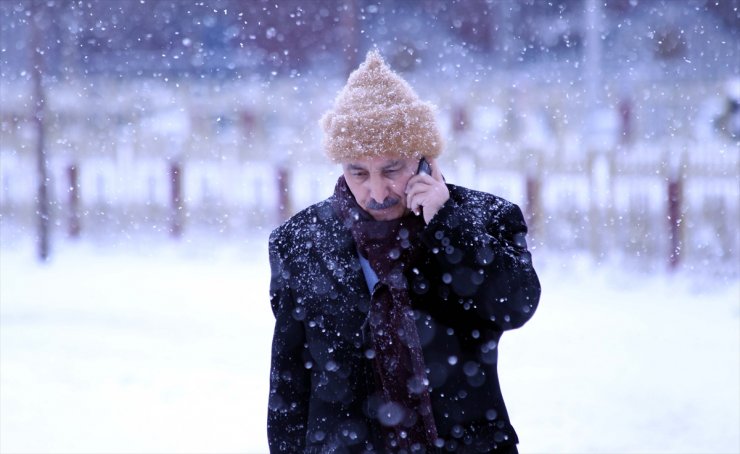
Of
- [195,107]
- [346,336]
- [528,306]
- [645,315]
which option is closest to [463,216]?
[528,306]

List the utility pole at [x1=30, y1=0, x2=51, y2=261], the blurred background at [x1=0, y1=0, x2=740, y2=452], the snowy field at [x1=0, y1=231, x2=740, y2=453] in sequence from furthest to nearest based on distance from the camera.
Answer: the utility pole at [x1=30, y1=0, x2=51, y2=261]
the blurred background at [x1=0, y1=0, x2=740, y2=452]
the snowy field at [x1=0, y1=231, x2=740, y2=453]

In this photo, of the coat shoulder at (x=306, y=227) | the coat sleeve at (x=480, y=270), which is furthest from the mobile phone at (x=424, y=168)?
the coat shoulder at (x=306, y=227)

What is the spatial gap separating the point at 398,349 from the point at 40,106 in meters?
7.67

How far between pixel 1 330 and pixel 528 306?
18.9 feet

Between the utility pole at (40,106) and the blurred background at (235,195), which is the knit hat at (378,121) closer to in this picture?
the blurred background at (235,195)

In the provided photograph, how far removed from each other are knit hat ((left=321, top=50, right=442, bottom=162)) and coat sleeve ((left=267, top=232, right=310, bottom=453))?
36cm

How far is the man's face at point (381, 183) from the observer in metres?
2.02

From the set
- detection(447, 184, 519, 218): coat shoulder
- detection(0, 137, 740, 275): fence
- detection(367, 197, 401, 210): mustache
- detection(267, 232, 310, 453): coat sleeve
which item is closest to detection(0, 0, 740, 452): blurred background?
detection(0, 137, 740, 275): fence

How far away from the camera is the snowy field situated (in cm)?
438

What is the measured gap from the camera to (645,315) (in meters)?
6.93

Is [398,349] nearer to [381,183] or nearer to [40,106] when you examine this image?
[381,183]

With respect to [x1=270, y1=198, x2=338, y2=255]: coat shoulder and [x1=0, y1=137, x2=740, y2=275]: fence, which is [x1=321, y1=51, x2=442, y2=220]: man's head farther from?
[x1=0, y1=137, x2=740, y2=275]: fence

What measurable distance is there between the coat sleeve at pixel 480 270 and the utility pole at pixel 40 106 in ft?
24.8

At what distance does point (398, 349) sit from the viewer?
198 centimetres
